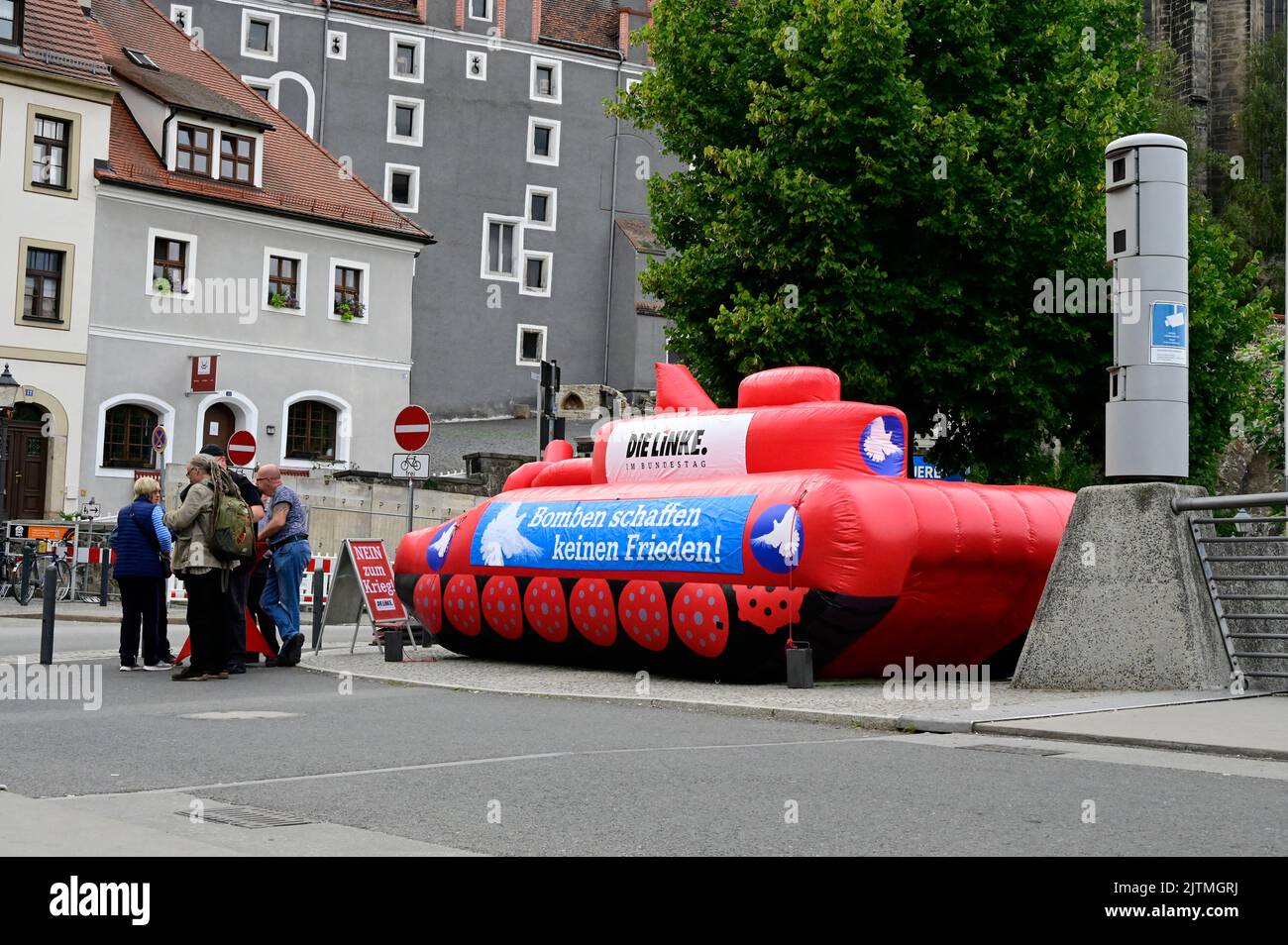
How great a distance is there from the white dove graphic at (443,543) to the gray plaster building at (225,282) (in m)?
22.3

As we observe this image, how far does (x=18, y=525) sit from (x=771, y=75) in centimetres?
1592

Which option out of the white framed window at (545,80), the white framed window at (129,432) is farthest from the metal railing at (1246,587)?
the white framed window at (545,80)

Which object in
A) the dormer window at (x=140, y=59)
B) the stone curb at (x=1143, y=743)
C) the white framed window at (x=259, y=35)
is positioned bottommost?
the stone curb at (x=1143, y=743)

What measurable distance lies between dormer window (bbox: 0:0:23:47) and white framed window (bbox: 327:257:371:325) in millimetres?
9346

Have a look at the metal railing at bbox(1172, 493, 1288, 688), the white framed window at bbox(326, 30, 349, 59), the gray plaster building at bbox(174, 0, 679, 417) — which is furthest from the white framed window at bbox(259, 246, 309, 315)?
the metal railing at bbox(1172, 493, 1288, 688)

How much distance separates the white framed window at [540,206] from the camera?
62312mm

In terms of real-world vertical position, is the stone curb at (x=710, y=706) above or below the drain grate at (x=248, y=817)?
above

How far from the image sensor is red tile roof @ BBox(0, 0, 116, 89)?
3657cm

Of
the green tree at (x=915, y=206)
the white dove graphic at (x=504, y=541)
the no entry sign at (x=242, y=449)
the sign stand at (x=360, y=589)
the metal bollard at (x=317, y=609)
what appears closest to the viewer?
the white dove graphic at (x=504, y=541)

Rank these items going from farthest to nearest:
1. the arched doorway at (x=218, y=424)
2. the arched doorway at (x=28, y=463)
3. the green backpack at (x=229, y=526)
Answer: the arched doorway at (x=218, y=424)
the arched doorway at (x=28, y=463)
the green backpack at (x=229, y=526)

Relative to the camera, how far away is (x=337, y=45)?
59.0m

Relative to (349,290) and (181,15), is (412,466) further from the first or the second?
(181,15)

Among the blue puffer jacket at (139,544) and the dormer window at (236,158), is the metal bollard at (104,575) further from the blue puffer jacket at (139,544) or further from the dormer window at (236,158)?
the blue puffer jacket at (139,544)

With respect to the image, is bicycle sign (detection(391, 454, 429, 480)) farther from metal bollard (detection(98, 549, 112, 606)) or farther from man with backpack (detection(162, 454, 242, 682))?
metal bollard (detection(98, 549, 112, 606))
